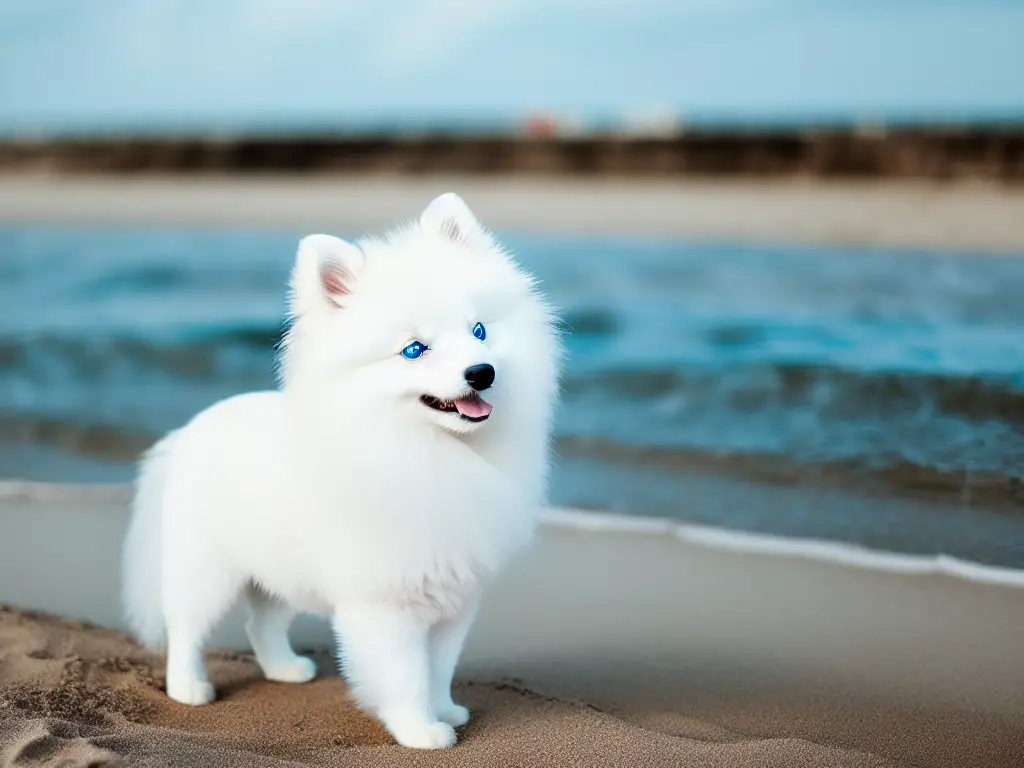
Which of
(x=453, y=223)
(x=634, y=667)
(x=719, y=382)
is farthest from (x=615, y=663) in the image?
(x=719, y=382)

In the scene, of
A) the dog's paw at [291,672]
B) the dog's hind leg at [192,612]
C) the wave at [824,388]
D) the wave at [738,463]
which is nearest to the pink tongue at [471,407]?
the dog's hind leg at [192,612]

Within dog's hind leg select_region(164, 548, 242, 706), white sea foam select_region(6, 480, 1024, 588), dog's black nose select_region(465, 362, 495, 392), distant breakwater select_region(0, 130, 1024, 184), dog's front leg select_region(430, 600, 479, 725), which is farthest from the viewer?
distant breakwater select_region(0, 130, 1024, 184)

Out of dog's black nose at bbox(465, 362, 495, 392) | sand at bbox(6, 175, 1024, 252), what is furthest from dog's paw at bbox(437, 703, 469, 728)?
sand at bbox(6, 175, 1024, 252)

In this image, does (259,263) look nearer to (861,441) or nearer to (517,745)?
(861,441)

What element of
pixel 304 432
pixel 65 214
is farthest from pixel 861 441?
pixel 65 214

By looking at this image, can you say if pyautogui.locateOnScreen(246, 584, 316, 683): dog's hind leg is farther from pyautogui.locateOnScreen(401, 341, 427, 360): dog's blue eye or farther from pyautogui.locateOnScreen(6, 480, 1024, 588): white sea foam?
pyautogui.locateOnScreen(6, 480, 1024, 588): white sea foam

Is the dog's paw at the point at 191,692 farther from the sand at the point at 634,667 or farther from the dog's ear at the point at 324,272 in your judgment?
the dog's ear at the point at 324,272
